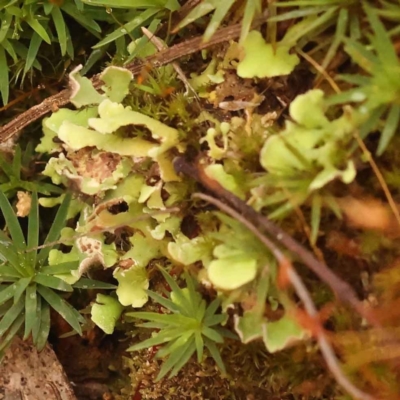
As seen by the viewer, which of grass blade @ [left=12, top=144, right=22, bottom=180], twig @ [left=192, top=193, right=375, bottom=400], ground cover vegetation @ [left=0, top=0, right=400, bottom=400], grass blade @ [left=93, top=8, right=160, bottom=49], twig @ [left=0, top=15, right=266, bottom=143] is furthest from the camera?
grass blade @ [left=12, top=144, right=22, bottom=180]

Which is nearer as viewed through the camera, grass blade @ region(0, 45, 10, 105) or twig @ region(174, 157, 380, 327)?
twig @ region(174, 157, 380, 327)

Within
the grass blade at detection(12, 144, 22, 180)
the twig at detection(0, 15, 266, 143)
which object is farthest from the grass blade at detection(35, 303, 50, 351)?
the twig at detection(0, 15, 266, 143)

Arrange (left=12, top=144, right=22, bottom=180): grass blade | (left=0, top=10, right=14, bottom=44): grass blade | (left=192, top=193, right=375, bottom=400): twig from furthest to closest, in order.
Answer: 1. (left=12, top=144, right=22, bottom=180): grass blade
2. (left=0, top=10, right=14, bottom=44): grass blade
3. (left=192, top=193, right=375, bottom=400): twig

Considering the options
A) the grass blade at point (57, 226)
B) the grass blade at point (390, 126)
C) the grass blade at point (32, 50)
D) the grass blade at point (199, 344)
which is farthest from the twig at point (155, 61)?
the grass blade at point (199, 344)

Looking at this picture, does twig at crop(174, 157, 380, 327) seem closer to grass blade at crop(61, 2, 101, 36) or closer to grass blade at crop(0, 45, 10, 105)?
grass blade at crop(61, 2, 101, 36)

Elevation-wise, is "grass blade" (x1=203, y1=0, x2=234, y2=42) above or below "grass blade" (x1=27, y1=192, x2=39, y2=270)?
above

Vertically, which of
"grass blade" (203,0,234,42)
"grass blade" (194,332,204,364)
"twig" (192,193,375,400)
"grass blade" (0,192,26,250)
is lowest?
"grass blade" (194,332,204,364)

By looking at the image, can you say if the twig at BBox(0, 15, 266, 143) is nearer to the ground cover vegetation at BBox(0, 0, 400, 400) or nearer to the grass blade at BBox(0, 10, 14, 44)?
the ground cover vegetation at BBox(0, 0, 400, 400)

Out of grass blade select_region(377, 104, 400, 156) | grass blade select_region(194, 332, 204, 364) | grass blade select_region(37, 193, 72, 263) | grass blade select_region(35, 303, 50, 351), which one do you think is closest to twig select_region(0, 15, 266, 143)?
grass blade select_region(37, 193, 72, 263)
